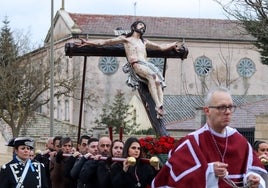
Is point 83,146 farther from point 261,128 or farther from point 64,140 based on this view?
point 261,128

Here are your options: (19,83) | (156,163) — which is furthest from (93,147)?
(19,83)

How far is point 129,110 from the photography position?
178ft

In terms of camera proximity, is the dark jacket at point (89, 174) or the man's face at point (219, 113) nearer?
the man's face at point (219, 113)

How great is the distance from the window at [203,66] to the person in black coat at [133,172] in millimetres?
49108

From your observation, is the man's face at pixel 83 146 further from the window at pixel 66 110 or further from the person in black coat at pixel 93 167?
the window at pixel 66 110

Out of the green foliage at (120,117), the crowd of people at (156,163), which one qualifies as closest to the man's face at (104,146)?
the crowd of people at (156,163)

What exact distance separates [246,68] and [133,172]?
5201 centimetres

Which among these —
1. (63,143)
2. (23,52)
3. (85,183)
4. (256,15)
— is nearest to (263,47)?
(256,15)

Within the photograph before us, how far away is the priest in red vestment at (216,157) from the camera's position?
6.93 metres

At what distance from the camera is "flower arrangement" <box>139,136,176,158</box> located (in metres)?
11.0

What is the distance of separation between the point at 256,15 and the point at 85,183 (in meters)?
11.7

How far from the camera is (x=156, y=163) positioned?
9.96m

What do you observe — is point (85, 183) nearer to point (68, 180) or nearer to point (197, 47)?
point (68, 180)

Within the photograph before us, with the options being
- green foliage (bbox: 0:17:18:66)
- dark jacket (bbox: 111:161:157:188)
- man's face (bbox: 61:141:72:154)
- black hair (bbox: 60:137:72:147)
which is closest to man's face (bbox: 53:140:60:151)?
black hair (bbox: 60:137:72:147)
